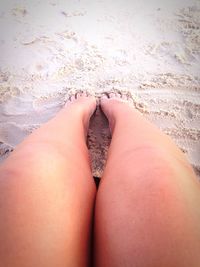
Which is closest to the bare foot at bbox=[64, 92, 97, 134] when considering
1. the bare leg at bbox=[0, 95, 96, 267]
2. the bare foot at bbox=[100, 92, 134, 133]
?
the bare foot at bbox=[100, 92, 134, 133]

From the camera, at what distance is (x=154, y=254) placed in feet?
1.71

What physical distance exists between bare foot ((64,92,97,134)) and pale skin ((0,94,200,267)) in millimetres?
486

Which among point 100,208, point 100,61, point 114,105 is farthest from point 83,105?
point 100,208

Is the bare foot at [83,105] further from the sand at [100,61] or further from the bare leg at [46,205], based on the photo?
the bare leg at [46,205]

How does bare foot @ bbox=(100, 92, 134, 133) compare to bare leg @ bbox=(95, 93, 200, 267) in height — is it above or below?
below

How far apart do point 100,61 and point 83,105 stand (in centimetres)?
55

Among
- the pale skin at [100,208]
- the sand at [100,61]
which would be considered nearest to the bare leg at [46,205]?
the pale skin at [100,208]

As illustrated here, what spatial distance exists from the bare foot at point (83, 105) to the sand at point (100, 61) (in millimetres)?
81

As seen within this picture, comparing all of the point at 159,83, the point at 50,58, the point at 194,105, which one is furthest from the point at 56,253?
the point at 50,58

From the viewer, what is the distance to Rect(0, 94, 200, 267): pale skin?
536 mm

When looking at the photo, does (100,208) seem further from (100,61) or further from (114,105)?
(100,61)

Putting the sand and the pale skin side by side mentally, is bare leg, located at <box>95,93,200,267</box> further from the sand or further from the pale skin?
the sand

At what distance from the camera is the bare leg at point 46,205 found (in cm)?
55

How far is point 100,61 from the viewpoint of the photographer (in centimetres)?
185
